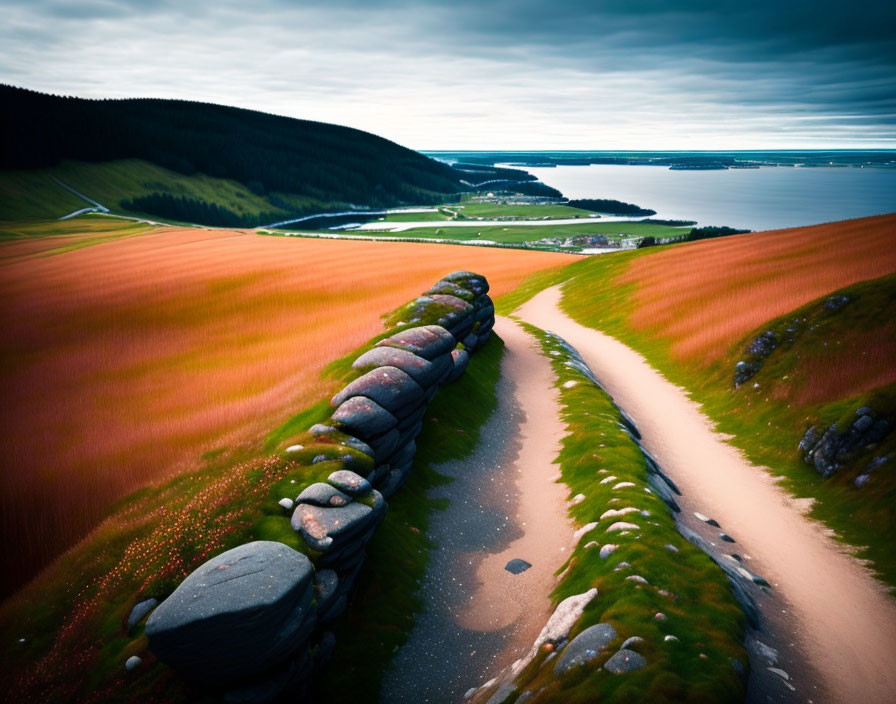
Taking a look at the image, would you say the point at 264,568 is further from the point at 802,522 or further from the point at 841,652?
the point at 802,522

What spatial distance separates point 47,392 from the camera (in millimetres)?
27078

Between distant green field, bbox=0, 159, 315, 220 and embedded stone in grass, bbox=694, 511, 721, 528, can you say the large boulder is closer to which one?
embedded stone in grass, bbox=694, 511, 721, 528

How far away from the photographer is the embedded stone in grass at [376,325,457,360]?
2400 centimetres

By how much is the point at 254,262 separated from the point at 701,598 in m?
67.3

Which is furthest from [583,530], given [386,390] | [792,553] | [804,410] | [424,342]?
[804,410]

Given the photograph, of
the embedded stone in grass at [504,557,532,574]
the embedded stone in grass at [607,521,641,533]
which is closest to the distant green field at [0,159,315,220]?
the embedded stone in grass at [504,557,532,574]

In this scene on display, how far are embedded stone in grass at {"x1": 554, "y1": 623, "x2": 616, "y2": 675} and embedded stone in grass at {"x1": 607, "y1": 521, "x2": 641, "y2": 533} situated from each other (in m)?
4.66

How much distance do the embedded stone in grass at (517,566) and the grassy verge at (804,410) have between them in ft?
36.0

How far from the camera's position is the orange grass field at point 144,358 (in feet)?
61.4

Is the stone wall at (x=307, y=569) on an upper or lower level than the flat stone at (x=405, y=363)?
lower

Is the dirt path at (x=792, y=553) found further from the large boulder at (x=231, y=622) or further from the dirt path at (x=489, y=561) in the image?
the large boulder at (x=231, y=622)

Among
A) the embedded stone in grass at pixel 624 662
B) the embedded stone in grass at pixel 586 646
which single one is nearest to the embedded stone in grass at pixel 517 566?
the embedded stone in grass at pixel 586 646

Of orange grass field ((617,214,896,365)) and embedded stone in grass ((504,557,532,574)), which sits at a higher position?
orange grass field ((617,214,896,365))

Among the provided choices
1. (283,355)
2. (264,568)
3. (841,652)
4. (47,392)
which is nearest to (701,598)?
(841,652)
